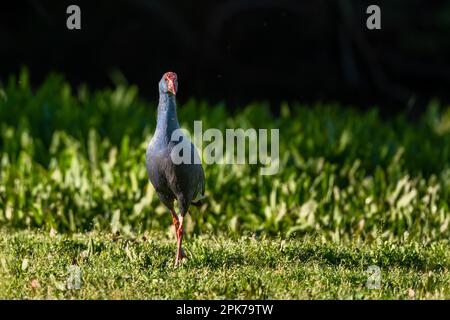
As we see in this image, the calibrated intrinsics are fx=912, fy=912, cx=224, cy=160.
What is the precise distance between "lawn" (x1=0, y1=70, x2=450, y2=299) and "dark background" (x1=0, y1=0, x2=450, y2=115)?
6.18m

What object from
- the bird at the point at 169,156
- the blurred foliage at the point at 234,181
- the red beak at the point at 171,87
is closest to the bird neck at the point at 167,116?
the bird at the point at 169,156

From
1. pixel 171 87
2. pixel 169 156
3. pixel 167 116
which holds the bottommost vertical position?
pixel 169 156

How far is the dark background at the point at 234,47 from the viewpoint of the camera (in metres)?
17.7

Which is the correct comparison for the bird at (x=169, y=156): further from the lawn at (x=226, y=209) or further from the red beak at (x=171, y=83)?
the lawn at (x=226, y=209)

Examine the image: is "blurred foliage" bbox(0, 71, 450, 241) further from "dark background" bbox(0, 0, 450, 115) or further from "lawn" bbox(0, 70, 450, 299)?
"dark background" bbox(0, 0, 450, 115)

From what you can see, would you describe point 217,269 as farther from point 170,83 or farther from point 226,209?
point 226,209

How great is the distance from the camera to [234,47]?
64.1 feet

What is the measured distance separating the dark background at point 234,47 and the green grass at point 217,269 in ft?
34.1

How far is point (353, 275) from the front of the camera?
5703mm

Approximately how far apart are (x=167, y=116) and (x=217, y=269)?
3.62 ft

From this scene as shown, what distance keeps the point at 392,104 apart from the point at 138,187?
10454 mm

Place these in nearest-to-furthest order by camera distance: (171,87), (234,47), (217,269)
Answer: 1. (171,87)
2. (217,269)
3. (234,47)

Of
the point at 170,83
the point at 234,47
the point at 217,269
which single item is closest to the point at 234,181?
the point at 217,269

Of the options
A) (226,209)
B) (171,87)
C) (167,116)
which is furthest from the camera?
(226,209)
